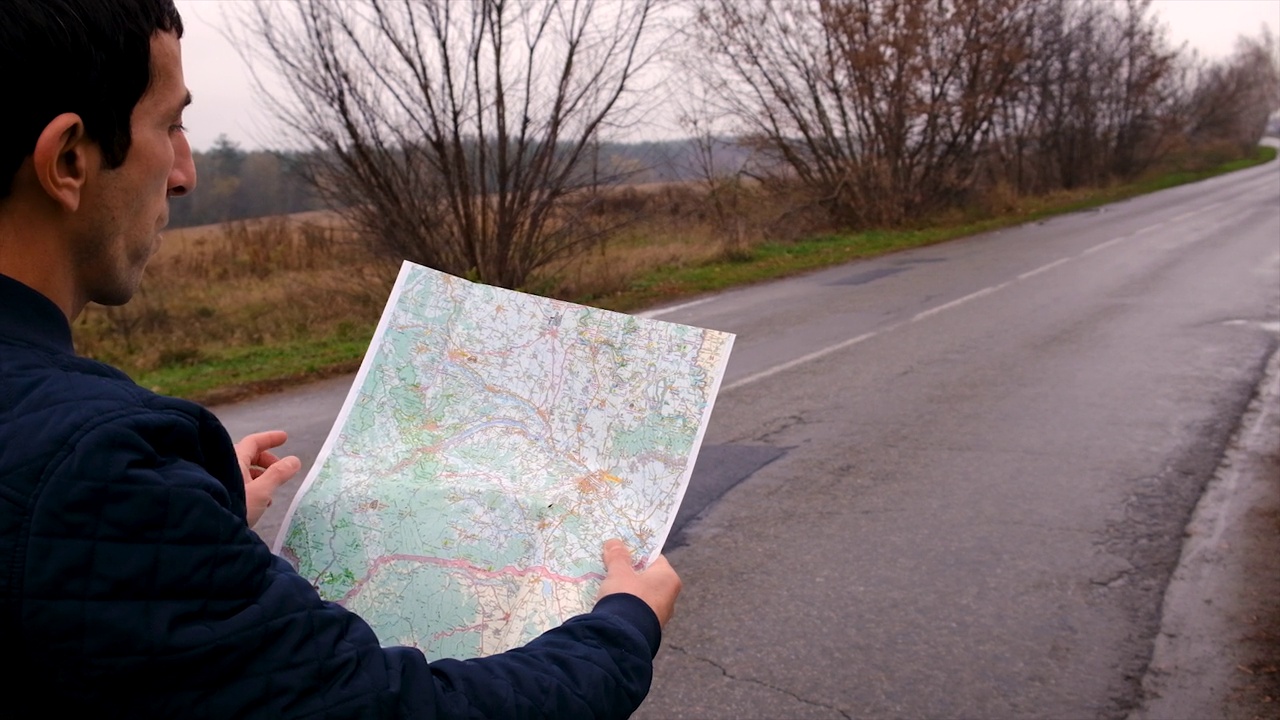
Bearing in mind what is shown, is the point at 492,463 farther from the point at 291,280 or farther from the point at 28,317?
the point at 291,280

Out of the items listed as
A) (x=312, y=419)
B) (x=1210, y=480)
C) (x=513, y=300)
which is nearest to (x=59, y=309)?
(x=513, y=300)

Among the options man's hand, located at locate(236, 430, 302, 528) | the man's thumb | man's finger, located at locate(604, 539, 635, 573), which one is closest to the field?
man's hand, located at locate(236, 430, 302, 528)

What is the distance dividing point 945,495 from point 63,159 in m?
5.16


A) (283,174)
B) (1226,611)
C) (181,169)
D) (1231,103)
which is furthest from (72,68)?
(1231,103)

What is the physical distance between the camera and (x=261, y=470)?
5.29 feet

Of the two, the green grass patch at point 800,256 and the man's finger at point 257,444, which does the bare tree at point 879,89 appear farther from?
the man's finger at point 257,444

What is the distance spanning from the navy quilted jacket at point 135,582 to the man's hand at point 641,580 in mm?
341

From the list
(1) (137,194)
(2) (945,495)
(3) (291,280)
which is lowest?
(2) (945,495)

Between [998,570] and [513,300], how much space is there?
141 inches

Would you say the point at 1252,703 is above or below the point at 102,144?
below

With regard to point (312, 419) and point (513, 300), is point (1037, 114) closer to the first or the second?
point (312, 419)

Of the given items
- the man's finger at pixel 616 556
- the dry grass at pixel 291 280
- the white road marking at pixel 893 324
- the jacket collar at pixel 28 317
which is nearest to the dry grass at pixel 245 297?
the dry grass at pixel 291 280

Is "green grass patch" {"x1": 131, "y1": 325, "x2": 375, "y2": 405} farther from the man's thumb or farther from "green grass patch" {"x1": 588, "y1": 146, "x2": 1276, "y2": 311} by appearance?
the man's thumb

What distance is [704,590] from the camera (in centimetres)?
448
